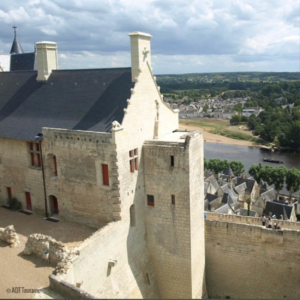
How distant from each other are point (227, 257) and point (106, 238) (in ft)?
24.1

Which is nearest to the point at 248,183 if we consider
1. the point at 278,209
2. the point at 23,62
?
the point at 278,209

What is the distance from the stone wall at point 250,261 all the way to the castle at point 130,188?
50 mm

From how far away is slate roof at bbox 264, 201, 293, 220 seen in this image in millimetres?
29984

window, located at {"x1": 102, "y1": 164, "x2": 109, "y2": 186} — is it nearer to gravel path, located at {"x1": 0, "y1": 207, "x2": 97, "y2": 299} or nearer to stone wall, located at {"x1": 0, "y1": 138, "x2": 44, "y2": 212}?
gravel path, located at {"x1": 0, "y1": 207, "x2": 97, "y2": 299}

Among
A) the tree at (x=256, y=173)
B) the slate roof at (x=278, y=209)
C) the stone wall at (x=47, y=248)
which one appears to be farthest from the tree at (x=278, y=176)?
the stone wall at (x=47, y=248)

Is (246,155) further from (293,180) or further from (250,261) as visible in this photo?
(250,261)

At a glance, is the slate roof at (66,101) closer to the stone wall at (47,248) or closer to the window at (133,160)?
the window at (133,160)

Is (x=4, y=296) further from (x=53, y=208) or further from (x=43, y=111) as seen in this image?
(x=43, y=111)

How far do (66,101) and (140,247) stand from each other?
7.95 meters

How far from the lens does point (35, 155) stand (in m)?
17.1

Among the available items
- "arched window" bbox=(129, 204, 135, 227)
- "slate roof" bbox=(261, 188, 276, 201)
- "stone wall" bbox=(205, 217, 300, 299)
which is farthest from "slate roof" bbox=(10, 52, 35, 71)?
"slate roof" bbox=(261, 188, 276, 201)

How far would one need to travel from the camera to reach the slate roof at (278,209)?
98.4 ft

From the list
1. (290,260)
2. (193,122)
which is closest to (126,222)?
(290,260)

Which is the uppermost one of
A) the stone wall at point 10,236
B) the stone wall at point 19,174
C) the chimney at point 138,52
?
the chimney at point 138,52
